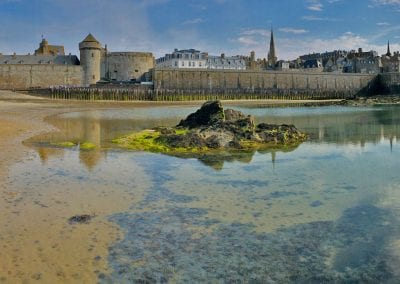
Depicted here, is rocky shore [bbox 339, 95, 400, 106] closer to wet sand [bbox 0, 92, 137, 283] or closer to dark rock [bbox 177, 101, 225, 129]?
dark rock [bbox 177, 101, 225, 129]

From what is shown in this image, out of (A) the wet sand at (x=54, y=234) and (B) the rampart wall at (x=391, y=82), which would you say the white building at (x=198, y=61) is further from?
(A) the wet sand at (x=54, y=234)

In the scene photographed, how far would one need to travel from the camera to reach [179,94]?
2068 inches

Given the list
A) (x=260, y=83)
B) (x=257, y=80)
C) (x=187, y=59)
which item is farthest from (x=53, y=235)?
(x=187, y=59)

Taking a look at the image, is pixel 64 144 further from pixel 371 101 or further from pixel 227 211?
pixel 371 101

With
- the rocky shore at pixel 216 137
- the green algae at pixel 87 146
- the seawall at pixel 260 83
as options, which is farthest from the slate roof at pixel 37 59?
the green algae at pixel 87 146

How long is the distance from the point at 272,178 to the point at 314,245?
3960mm

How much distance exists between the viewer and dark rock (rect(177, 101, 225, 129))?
17078mm

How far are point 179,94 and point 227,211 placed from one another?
46.0 meters

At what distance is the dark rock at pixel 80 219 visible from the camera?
6.38 meters

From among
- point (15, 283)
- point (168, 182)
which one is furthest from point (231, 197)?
point (15, 283)

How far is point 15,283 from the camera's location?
445 cm

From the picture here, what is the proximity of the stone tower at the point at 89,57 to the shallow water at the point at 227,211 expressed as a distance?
41.5 meters

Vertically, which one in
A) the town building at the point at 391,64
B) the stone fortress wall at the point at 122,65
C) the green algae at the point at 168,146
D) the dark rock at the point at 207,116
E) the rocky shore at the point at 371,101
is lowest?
the green algae at the point at 168,146

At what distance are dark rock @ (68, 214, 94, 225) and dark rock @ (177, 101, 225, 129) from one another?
1038 cm
